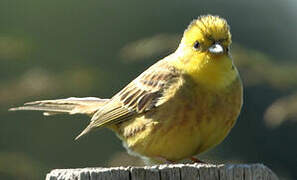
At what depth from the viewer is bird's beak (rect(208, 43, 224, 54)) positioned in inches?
171

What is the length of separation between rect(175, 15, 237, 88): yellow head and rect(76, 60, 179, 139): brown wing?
0.47ft

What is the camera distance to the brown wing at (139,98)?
4535 mm

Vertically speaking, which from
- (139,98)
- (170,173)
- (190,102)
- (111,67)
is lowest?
(170,173)

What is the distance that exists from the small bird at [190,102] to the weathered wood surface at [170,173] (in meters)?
1.04

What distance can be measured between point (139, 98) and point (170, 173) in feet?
4.74

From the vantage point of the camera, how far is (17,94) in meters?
6.49

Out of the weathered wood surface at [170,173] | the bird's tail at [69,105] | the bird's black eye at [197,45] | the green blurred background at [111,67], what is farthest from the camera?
the green blurred background at [111,67]

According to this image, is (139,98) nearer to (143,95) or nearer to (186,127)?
(143,95)

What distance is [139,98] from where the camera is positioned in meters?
4.64

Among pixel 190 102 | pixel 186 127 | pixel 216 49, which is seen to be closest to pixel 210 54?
pixel 216 49

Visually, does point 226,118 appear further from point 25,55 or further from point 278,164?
point 25,55

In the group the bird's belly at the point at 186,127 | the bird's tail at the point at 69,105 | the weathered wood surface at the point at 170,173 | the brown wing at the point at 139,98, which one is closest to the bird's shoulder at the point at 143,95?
the brown wing at the point at 139,98

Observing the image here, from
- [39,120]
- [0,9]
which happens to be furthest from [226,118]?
[0,9]

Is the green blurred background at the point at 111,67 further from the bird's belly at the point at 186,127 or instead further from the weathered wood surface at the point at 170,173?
the weathered wood surface at the point at 170,173
